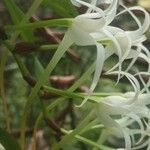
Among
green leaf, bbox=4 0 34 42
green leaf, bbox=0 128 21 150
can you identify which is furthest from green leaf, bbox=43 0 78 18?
green leaf, bbox=0 128 21 150

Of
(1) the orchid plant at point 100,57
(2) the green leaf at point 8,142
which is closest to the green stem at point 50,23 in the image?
(1) the orchid plant at point 100,57

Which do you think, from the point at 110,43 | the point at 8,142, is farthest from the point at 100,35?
the point at 8,142

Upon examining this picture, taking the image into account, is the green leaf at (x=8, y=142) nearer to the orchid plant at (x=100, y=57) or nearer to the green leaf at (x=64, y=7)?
the orchid plant at (x=100, y=57)

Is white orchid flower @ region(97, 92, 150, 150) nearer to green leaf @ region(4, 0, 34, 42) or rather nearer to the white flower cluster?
the white flower cluster

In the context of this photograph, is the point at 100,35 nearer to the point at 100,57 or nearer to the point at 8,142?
the point at 100,57

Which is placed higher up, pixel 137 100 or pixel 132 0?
pixel 137 100

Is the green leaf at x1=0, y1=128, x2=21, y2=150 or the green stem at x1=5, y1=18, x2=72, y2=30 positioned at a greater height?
the green stem at x1=5, y1=18, x2=72, y2=30

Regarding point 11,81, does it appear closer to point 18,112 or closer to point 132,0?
point 18,112

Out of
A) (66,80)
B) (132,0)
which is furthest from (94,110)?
(132,0)
